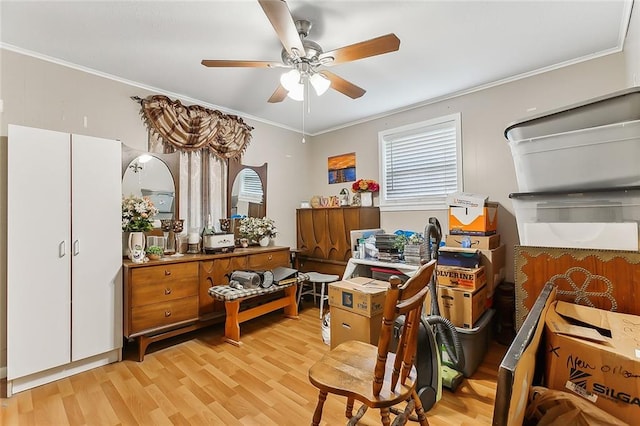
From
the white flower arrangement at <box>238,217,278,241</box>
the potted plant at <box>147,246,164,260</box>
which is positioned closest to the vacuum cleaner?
the white flower arrangement at <box>238,217,278,241</box>

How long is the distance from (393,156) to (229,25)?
253 cm

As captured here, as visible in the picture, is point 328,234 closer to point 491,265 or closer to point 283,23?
point 491,265

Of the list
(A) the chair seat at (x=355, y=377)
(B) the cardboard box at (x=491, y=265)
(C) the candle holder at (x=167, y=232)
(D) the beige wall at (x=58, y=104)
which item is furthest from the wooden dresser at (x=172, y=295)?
(B) the cardboard box at (x=491, y=265)

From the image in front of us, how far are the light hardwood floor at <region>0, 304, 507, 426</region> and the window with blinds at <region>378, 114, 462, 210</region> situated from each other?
5.74 ft

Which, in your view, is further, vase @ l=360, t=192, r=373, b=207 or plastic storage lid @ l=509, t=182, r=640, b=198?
vase @ l=360, t=192, r=373, b=207

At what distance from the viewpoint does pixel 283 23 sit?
163cm

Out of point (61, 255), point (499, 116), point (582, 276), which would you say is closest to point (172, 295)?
point (61, 255)

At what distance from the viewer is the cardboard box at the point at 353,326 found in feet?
7.20

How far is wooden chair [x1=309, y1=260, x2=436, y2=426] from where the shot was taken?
1179 mm

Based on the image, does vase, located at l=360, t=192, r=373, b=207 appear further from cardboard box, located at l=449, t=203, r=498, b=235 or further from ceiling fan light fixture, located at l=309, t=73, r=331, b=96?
ceiling fan light fixture, located at l=309, t=73, r=331, b=96

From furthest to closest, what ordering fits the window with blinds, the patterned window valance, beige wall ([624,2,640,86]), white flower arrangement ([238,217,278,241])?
white flower arrangement ([238,217,278,241]), the window with blinds, the patterned window valance, beige wall ([624,2,640,86])

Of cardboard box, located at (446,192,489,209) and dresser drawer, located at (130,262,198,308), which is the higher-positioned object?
cardboard box, located at (446,192,489,209)

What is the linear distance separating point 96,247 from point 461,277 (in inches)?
122

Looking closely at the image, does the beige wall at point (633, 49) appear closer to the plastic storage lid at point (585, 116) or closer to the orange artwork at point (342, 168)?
the plastic storage lid at point (585, 116)
